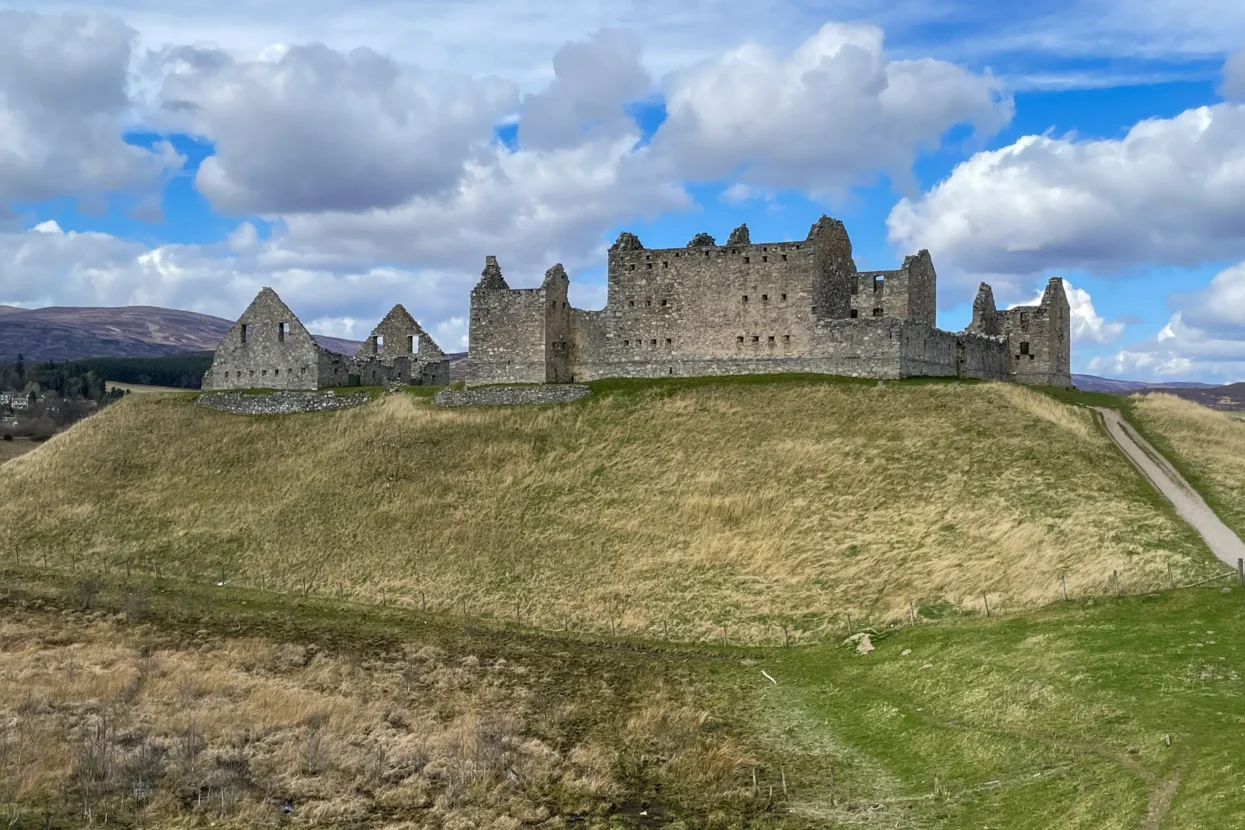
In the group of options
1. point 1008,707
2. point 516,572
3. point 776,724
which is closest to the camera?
point 1008,707

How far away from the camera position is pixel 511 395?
60.8 meters

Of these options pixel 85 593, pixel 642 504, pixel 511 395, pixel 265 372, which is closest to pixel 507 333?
pixel 511 395

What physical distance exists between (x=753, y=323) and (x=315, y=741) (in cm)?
4123

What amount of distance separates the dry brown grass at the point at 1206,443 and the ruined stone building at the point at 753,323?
9463 mm

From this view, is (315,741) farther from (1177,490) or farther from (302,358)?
(302,358)

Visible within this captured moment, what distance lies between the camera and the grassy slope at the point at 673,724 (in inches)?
788

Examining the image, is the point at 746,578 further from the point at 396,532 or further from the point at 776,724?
the point at 396,532

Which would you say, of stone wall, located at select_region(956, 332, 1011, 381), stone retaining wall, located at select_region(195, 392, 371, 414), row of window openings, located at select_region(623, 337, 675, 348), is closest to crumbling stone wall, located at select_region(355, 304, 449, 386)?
stone retaining wall, located at select_region(195, 392, 371, 414)

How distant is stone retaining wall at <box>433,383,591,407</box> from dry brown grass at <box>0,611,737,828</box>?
2814 cm

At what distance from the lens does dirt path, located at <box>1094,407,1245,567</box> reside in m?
34.4

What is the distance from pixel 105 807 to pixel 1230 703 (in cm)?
2282

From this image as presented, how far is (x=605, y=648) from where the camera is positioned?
3522 cm

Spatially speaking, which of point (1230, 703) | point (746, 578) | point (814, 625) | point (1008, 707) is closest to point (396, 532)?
point (746, 578)

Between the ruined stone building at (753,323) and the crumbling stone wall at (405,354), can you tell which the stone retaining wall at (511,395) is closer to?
the ruined stone building at (753,323)
